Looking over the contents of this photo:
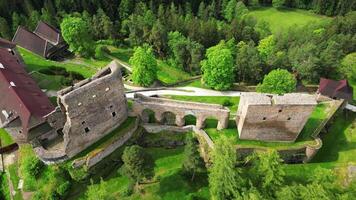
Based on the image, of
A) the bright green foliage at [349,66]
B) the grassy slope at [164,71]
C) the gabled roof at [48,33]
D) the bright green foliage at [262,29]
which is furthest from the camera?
the bright green foliage at [262,29]

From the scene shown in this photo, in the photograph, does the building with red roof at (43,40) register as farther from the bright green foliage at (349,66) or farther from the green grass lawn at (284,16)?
the green grass lawn at (284,16)

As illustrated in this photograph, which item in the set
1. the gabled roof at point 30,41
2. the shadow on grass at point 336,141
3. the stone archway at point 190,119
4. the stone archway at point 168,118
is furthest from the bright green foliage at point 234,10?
the stone archway at point 168,118

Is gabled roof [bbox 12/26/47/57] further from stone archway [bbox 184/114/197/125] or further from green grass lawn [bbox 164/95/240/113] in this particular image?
stone archway [bbox 184/114/197/125]

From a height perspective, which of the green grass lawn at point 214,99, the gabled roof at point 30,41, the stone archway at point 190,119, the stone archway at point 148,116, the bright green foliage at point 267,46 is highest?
the gabled roof at point 30,41

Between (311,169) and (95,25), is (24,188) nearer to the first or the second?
(311,169)

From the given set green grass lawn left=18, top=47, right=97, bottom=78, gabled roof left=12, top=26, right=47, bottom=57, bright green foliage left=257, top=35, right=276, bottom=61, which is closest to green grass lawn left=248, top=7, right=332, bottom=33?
bright green foliage left=257, top=35, right=276, bottom=61

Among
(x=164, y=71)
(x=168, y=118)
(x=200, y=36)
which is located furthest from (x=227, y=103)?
(x=200, y=36)
